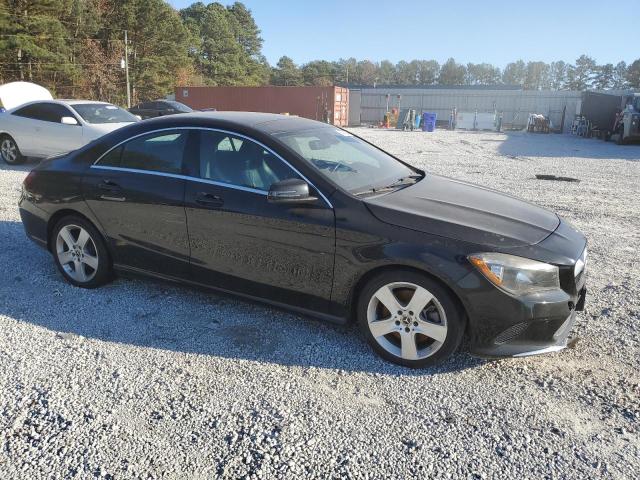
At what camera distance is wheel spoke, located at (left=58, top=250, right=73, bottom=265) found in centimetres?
453

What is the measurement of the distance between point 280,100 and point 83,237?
35281 mm

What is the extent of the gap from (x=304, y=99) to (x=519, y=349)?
36015 mm

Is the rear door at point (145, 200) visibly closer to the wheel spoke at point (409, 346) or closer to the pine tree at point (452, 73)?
the wheel spoke at point (409, 346)

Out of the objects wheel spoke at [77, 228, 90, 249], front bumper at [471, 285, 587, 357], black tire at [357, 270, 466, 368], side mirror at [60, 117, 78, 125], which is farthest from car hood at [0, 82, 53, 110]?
front bumper at [471, 285, 587, 357]

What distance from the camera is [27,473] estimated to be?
2.36 meters

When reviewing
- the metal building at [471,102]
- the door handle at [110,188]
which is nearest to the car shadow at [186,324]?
the door handle at [110,188]

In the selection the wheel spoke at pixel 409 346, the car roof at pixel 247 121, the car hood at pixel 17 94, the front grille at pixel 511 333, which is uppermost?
the car hood at pixel 17 94

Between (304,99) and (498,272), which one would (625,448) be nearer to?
(498,272)

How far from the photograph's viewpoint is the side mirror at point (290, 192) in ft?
10.9

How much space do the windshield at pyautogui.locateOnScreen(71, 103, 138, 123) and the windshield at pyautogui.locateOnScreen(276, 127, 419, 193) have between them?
794cm

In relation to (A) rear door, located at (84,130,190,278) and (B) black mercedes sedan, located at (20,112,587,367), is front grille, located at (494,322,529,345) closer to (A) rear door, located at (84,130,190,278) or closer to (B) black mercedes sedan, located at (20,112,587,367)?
(B) black mercedes sedan, located at (20,112,587,367)

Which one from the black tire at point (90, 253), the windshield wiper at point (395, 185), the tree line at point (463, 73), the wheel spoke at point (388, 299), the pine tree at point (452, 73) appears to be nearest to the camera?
the wheel spoke at point (388, 299)

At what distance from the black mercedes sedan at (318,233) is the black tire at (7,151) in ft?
25.6

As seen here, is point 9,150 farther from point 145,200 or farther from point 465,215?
point 465,215
